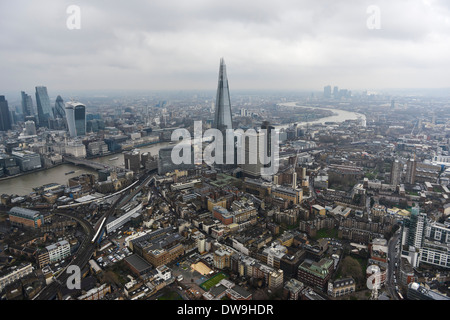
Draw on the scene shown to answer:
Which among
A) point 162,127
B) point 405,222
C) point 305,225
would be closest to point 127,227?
point 305,225

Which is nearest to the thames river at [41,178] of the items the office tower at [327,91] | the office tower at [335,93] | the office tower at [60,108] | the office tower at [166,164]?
the office tower at [166,164]

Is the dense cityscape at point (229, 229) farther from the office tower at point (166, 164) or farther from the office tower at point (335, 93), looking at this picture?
the office tower at point (335, 93)

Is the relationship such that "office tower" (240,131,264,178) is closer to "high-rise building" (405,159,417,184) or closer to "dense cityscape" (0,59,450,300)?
"dense cityscape" (0,59,450,300)

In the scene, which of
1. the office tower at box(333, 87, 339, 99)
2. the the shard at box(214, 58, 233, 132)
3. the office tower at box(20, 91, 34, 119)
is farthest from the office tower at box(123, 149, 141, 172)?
the office tower at box(333, 87, 339, 99)

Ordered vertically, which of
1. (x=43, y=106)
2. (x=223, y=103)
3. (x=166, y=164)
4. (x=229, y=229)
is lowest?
(x=229, y=229)

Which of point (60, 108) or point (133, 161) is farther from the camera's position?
point (60, 108)

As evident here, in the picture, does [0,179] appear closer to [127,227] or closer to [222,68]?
[127,227]

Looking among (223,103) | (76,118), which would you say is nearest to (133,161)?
(223,103)

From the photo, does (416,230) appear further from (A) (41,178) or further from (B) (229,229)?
(A) (41,178)
